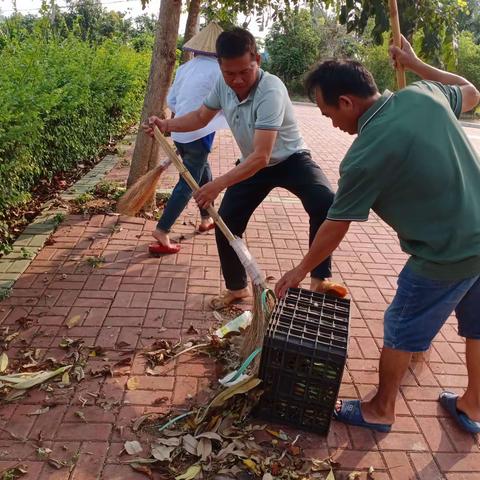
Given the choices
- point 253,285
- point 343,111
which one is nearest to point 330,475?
point 253,285

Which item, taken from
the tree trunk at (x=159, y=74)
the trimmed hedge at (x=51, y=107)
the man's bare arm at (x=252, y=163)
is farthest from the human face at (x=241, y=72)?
the tree trunk at (x=159, y=74)

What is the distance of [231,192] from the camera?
11.5 ft

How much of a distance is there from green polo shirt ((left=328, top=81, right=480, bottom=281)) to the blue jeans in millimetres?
2430

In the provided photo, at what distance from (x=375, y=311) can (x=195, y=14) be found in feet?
18.5

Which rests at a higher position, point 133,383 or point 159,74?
point 159,74

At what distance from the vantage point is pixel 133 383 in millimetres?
2846

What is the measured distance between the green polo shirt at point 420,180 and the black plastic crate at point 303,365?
0.56m

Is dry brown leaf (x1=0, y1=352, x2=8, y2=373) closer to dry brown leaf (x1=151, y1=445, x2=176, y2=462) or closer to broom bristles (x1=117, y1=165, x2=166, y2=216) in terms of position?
dry brown leaf (x1=151, y1=445, x2=176, y2=462)

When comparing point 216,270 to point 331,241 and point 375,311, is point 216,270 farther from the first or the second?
point 331,241

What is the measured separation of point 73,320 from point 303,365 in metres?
1.79

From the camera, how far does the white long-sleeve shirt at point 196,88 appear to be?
14.3 feet

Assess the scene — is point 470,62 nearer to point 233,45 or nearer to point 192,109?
point 192,109

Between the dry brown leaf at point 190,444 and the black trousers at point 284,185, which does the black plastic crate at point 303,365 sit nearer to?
the dry brown leaf at point 190,444

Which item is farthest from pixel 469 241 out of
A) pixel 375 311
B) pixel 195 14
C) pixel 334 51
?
pixel 334 51
